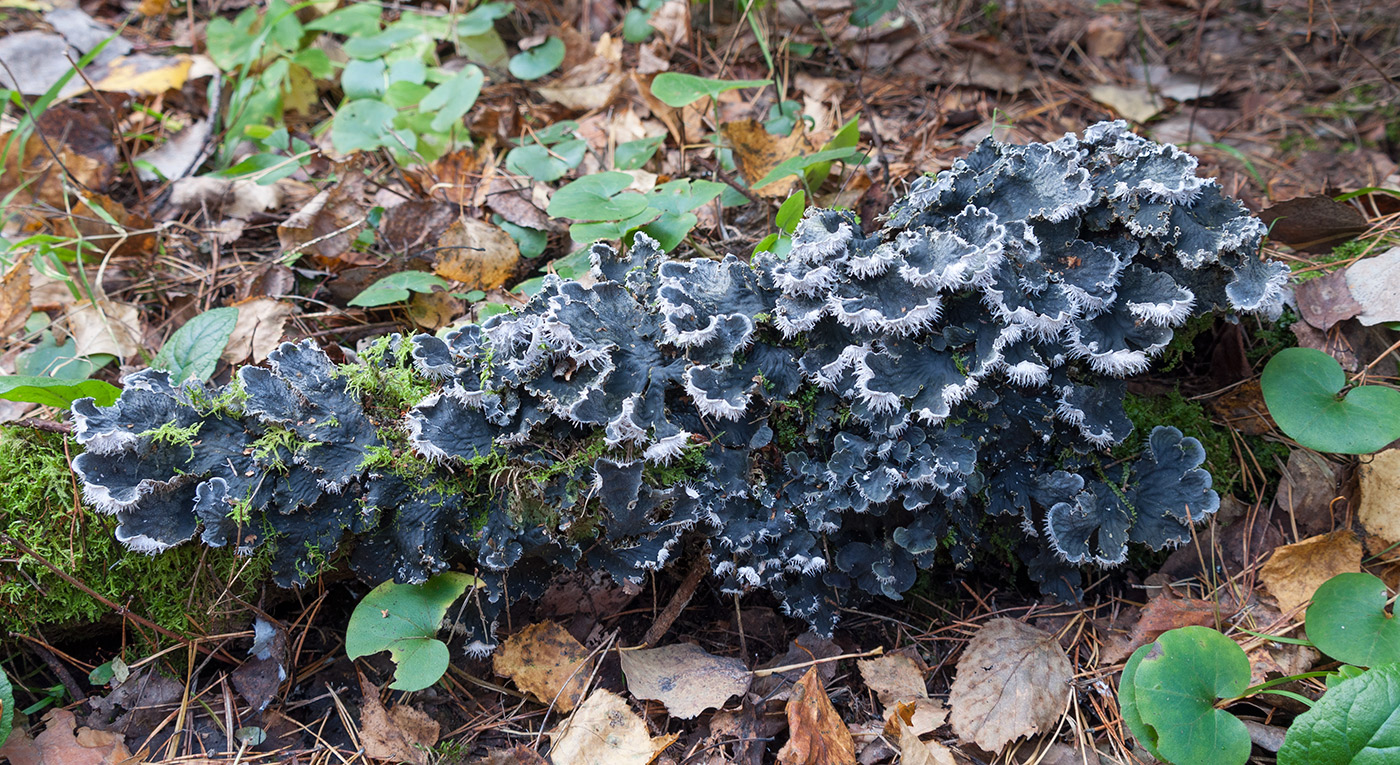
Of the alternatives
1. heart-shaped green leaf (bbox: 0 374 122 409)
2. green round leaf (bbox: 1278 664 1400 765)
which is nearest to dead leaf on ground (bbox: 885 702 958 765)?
green round leaf (bbox: 1278 664 1400 765)

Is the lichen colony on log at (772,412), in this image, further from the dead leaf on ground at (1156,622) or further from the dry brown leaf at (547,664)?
the dead leaf on ground at (1156,622)

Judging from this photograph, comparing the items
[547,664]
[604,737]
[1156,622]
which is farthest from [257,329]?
[1156,622]

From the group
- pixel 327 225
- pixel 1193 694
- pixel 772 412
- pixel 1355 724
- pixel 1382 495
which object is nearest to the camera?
pixel 1355 724

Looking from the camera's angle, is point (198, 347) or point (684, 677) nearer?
point (684, 677)

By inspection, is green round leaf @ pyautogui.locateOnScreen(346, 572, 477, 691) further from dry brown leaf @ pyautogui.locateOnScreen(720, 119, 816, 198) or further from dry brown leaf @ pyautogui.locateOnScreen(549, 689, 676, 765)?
dry brown leaf @ pyautogui.locateOnScreen(720, 119, 816, 198)

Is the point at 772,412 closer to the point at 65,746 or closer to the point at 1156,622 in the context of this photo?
the point at 1156,622

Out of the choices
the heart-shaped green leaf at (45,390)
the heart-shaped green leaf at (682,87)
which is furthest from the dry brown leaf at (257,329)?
the heart-shaped green leaf at (682,87)
